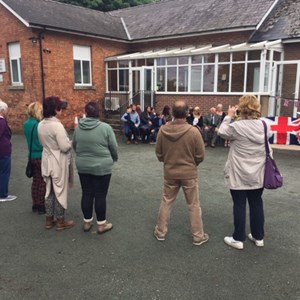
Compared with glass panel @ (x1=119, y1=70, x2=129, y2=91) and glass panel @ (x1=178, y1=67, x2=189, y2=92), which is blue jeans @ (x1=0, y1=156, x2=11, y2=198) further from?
glass panel @ (x1=119, y1=70, x2=129, y2=91)

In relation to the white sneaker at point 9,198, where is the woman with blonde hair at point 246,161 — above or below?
above

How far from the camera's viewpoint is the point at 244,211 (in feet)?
12.1

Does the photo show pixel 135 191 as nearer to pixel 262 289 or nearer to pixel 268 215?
pixel 268 215

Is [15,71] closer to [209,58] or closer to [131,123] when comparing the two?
[131,123]

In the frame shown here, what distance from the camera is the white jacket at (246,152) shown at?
354 cm

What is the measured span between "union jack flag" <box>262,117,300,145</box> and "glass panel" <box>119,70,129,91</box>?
904 centimetres

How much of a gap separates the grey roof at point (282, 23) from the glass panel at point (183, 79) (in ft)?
10.8

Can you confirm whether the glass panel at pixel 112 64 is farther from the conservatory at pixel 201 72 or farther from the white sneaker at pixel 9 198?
the white sneaker at pixel 9 198

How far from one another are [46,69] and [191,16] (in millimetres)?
8263

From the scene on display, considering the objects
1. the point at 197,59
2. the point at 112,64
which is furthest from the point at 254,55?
the point at 112,64

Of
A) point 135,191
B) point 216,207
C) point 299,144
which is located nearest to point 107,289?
point 216,207

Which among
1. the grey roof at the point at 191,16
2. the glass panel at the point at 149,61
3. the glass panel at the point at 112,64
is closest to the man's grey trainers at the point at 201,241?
the grey roof at the point at 191,16

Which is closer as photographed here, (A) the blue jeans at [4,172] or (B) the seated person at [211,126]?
(A) the blue jeans at [4,172]

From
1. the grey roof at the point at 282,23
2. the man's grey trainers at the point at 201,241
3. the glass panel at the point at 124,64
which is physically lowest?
the man's grey trainers at the point at 201,241
